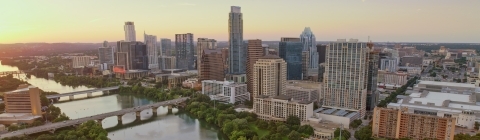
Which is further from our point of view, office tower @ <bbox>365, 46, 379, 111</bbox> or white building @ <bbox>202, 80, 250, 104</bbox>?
white building @ <bbox>202, 80, 250, 104</bbox>

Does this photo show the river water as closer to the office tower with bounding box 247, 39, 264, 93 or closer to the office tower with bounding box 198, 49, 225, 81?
the office tower with bounding box 198, 49, 225, 81

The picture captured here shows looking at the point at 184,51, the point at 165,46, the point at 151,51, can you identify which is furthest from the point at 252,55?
the point at 165,46

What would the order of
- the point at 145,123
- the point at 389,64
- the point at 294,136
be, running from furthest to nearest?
the point at 389,64 < the point at 145,123 < the point at 294,136

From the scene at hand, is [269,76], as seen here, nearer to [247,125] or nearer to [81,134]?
[247,125]

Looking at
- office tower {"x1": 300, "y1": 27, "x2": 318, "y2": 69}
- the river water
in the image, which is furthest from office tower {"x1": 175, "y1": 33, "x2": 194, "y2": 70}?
the river water

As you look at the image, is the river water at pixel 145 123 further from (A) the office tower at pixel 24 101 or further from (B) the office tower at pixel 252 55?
(B) the office tower at pixel 252 55

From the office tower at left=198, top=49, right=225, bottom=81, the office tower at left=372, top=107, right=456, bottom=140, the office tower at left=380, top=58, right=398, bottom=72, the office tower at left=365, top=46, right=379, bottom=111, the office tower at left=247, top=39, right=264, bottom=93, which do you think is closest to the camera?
the office tower at left=372, top=107, right=456, bottom=140
